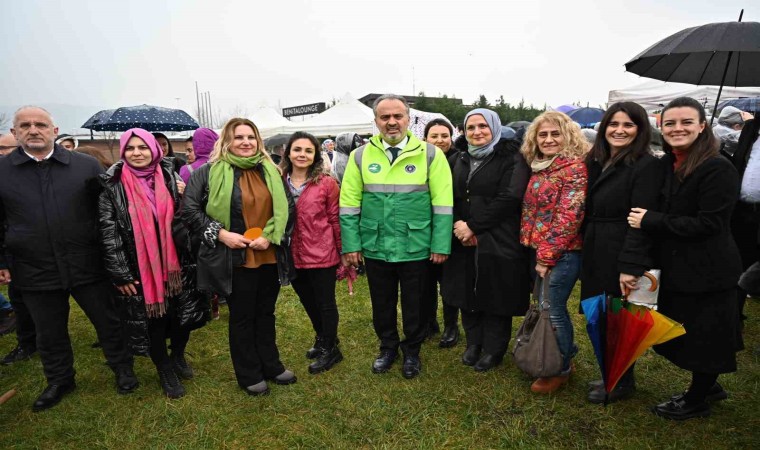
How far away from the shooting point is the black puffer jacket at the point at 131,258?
9.57 ft

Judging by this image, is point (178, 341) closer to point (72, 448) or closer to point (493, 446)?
point (72, 448)

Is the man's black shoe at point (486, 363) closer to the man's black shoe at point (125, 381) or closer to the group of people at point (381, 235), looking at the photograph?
the group of people at point (381, 235)

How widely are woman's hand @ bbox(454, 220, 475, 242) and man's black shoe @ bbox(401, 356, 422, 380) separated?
41.1 inches

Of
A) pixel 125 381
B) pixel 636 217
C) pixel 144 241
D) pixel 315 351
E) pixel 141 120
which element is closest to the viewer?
pixel 636 217

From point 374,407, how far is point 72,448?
1.88 m

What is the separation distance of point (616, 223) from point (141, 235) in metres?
3.07

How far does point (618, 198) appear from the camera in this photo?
8.49ft

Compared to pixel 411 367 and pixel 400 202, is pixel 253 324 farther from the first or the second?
pixel 400 202

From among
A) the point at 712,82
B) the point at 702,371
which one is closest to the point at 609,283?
the point at 702,371

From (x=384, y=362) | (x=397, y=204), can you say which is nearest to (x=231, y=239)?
(x=397, y=204)

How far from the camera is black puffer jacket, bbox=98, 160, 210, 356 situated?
292 centimetres

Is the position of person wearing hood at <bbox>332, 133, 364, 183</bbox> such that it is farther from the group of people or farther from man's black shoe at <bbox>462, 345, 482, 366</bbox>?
man's black shoe at <bbox>462, 345, 482, 366</bbox>

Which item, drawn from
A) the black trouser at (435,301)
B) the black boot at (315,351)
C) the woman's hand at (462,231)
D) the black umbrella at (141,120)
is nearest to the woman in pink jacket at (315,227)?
the black boot at (315,351)

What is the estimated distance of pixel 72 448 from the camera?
2.67 m
